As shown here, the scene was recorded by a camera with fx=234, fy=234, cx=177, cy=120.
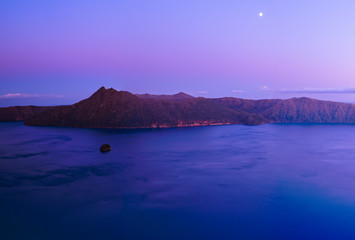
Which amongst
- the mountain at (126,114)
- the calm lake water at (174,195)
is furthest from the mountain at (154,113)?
the calm lake water at (174,195)

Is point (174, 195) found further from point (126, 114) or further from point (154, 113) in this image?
point (154, 113)

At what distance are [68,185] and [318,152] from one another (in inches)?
1964

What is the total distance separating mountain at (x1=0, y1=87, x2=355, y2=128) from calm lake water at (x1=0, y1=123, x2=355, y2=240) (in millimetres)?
46633

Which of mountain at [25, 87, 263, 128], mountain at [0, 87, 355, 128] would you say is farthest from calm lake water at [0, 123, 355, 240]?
mountain at [0, 87, 355, 128]

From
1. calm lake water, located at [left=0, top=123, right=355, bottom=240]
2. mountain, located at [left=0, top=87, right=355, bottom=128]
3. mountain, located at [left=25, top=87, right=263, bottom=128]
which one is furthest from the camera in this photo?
mountain, located at [left=0, top=87, right=355, bottom=128]

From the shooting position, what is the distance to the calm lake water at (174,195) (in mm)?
18516

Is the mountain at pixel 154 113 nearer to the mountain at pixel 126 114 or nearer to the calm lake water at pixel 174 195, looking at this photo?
the mountain at pixel 126 114

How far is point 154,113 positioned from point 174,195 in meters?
74.8

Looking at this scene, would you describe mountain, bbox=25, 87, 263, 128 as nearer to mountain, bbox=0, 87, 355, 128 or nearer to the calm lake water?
mountain, bbox=0, 87, 355, 128

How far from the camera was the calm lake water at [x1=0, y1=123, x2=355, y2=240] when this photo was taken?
1852cm

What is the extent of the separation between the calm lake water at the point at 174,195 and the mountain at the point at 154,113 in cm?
4663

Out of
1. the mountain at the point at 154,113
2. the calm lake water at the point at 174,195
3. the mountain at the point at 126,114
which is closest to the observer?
the calm lake water at the point at 174,195

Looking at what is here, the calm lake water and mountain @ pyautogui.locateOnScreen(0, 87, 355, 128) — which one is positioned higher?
mountain @ pyautogui.locateOnScreen(0, 87, 355, 128)

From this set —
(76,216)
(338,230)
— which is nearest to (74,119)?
(76,216)
